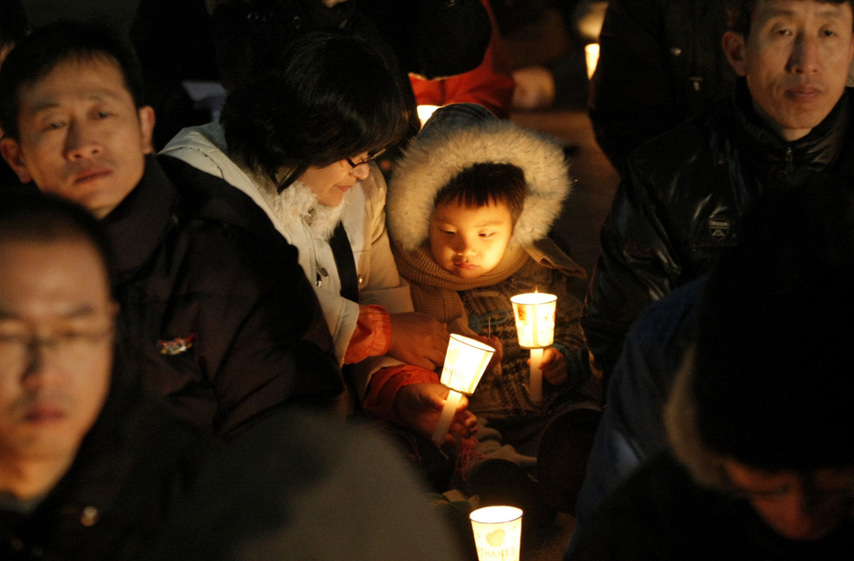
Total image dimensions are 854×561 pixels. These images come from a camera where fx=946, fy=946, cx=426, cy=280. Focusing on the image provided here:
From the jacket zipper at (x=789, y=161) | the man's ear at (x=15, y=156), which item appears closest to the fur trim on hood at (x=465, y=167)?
the jacket zipper at (x=789, y=161)

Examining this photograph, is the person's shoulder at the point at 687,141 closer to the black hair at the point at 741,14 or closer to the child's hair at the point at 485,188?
the black hair at the point at 741,14

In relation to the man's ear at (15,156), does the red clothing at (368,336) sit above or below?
below

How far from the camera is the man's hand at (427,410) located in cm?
317

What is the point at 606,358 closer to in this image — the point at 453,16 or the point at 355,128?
the point at 355,128

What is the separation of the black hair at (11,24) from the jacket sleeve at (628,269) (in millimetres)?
1988

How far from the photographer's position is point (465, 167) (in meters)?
3.54

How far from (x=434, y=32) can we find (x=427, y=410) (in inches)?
70.6

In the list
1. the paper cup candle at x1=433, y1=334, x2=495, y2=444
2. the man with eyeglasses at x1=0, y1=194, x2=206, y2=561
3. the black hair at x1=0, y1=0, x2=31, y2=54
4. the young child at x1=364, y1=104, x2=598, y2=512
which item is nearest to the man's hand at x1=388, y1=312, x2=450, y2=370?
the young child at x1=364, y1=104, x2=598, y2=512

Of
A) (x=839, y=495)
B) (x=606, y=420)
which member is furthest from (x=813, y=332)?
(x=606, y=420)

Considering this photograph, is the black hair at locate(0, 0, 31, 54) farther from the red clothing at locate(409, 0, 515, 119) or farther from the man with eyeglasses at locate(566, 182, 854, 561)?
the man with eyeglasses at locate(566, 182, 854, 561)

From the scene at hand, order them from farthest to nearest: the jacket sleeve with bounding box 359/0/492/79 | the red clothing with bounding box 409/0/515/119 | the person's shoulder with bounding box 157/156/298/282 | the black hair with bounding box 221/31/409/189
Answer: the red clothing with bounding box 409/0/515/119 → the jacket sleeve with bounding box 359/0/492/79 → the black hair with bounding box 221/31/409/189 → the person's shoulder with bounding box 157/156/298/282

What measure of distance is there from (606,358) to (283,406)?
94 cm

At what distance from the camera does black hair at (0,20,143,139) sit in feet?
7.52

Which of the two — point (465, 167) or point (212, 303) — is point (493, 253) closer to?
point (465, 167)
